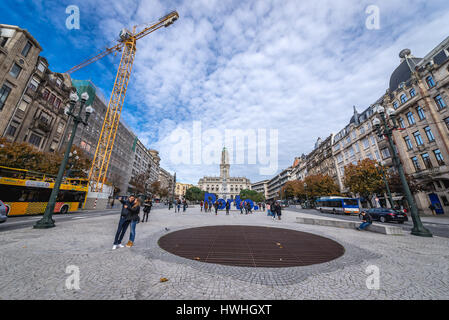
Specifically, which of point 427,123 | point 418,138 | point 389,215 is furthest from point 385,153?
point 389,215

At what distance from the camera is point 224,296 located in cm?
285

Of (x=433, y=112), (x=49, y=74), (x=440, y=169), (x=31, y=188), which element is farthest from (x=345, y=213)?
(x=49, y=74)

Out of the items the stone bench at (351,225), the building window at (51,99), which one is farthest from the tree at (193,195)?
the stone bench at (351,225)

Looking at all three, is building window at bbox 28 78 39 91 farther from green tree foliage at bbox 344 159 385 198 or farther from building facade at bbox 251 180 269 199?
building facade at bbox 251 180 269 199

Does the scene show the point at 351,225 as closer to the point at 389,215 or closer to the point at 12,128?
the point at 389,215

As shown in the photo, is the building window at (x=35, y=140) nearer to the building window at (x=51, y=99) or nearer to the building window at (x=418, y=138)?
the building window at (x=51, y=99)

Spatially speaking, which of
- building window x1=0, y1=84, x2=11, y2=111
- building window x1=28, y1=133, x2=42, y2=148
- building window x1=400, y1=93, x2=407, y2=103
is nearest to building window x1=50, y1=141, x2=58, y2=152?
building window x1=28, y1=133, x2=42, y2=148

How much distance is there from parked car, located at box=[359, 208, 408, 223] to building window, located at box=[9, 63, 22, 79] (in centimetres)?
4765

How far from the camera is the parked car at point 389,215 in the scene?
588 inches

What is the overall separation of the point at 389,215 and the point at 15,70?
158ft

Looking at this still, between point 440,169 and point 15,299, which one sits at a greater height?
point 440,169

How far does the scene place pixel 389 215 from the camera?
15.4 m

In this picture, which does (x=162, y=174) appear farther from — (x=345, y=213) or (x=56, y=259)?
(x=56, y=259)

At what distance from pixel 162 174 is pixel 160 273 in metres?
115
